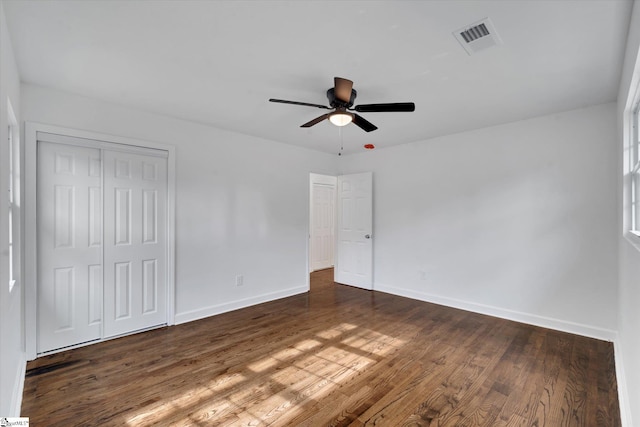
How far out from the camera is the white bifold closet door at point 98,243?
2.83 metres

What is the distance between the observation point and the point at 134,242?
3.36 meters

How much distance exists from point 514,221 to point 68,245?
16.5 feet

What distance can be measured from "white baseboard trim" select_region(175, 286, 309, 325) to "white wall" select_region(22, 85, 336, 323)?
13mm

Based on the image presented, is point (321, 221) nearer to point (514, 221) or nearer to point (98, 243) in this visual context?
point (514, 221)

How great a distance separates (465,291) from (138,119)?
473cm

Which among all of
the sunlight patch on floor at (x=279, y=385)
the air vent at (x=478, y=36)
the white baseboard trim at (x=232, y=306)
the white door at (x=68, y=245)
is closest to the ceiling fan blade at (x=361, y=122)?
the air vent at (x=478, y=36)

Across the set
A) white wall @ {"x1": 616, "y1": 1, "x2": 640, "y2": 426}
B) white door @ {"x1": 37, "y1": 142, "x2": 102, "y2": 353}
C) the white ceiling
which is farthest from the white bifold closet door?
white wall @ {"x1": 616, "y1": 1, "x2": 640, "y2": 426}

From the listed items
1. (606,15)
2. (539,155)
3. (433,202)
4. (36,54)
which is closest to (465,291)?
(433,202)

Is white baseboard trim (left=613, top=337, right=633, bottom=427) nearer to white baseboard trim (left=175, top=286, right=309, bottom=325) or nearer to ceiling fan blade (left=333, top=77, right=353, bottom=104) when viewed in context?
ceiling fan blade (left=333, top=77, right=353, bottom=104)

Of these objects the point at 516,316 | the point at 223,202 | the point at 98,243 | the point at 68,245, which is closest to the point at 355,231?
the point at 223,202

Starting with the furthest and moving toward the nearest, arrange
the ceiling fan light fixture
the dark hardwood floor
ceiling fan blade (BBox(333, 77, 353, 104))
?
the ceiling fan light fixture < ceiling fan blade (BBox(333, 77, 353, 104)) < the dark hardwood floor

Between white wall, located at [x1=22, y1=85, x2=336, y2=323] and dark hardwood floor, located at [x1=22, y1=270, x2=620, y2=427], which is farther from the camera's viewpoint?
white wall, located at [x1=22, y1=85, x2=336, y2=323]

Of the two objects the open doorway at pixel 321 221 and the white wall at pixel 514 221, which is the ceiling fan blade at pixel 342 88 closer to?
the white wall at pixel 514 221

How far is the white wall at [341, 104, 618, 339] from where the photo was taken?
3.21 m
